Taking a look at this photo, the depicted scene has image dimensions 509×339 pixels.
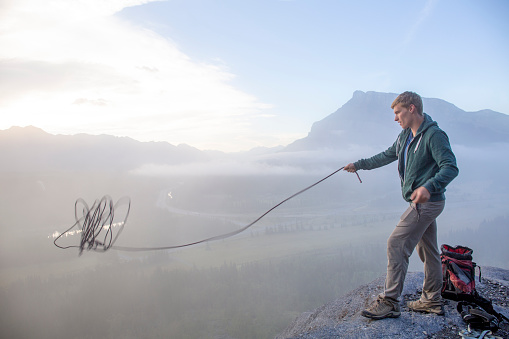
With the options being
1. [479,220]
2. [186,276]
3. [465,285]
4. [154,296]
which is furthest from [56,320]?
[479,220]

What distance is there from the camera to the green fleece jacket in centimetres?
345

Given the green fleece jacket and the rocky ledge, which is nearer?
the green fleece jacket

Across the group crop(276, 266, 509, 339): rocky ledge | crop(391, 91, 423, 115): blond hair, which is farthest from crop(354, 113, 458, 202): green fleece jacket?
crop(276, 266, 509, 339): rocky ledge

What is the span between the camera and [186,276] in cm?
11362

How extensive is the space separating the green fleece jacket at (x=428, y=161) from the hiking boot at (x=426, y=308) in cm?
159

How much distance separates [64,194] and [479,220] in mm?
257106

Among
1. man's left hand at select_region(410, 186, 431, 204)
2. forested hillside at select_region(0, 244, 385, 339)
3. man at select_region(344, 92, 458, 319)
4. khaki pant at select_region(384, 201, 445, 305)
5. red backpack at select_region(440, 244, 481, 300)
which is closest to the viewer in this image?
man's left hand at select_region(410, 186, 431, 204)

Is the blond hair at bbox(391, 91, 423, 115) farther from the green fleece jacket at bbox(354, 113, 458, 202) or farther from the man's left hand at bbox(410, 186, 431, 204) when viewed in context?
the man's left hand at bbox(410, 186, 431, 204)

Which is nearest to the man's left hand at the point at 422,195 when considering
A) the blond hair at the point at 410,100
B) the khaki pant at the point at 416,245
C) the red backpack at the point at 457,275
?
the khaki pant at the point at 416,245

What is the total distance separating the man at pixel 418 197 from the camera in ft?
11.6

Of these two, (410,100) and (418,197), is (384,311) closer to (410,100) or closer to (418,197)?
(418,197)

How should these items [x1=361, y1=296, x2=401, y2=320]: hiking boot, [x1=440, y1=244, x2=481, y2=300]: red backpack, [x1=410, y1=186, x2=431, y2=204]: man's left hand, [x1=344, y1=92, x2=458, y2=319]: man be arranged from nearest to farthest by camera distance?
[x1=410, y1=186, x2=431, y2=204]: man's left hand < [x1=344, y1=92, x2=458, y2=319]: man < [x1=361, y1=296, x2=401, y2=320]: hiking boot < [x1=440, y1=244, x2=481, y2=300]: red backpack

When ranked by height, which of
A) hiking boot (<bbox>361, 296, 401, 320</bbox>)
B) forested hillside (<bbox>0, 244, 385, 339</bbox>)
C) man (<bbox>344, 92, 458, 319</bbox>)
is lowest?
forested hillside (<bbox>0, 244, 385, 339</bbox>)

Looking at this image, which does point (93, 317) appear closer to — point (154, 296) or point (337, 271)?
point (154, 296)
